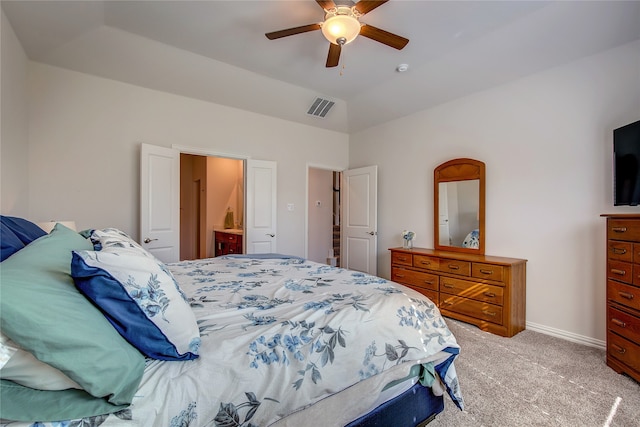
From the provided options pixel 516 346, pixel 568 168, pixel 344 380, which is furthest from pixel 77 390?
pixel 568 168

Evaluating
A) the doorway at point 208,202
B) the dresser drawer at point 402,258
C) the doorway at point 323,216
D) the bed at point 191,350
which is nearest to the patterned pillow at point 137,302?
the bed at point 191,350

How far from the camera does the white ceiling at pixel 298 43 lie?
95.7 inches

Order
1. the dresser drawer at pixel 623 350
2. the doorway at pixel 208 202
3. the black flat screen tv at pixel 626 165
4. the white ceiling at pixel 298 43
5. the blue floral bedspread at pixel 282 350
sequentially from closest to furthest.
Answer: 1. the blue floral bedspread at pixel 282 350
2. the dresser drawer at pixel 623 350
3. the black flat screen tv at pixel 626 165
4. the white ceiling at pixel 298 43
5. the doorway at pixel 208 202

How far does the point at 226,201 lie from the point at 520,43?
17.3ft

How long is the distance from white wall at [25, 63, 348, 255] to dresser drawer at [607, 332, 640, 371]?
14.0 feet

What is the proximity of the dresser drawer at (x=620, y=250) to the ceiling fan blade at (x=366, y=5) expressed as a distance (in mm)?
2466

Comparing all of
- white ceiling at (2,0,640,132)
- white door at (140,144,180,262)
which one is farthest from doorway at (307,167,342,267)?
white door at (140,144,180,262)

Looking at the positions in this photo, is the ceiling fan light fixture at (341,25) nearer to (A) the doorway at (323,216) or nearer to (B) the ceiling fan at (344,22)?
(B) the ceiling fan at (344,22)

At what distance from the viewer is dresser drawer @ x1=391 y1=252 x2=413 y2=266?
12.4ft

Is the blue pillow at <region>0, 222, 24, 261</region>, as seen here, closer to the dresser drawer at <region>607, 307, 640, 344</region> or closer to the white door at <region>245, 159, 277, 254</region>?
the white door at <region>245, 159, 277, 254</region>

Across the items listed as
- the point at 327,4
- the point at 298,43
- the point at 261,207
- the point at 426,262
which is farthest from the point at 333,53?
the point at 426,262

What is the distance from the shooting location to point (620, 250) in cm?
215

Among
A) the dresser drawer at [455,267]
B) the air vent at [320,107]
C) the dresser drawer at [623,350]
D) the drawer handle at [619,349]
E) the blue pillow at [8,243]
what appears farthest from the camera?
the air vent at [320,107]

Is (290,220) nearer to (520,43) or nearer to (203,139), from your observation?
(203,139)
